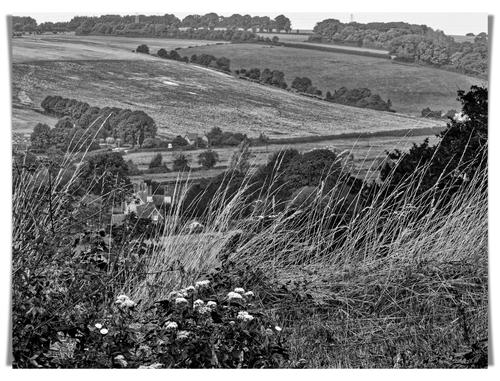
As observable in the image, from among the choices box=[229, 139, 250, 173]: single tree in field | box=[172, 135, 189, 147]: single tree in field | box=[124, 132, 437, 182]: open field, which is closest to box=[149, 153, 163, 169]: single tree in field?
box=[124, 132, 437, 182]: open field

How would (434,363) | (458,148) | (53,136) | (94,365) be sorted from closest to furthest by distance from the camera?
1. (94,365)
2. (434,363)
3. (53,136)
4. (458,148)

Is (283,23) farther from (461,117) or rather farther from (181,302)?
(181,302)

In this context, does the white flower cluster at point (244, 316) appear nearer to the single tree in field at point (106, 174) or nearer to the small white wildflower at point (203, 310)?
the small white wildflower at point (203, 310)

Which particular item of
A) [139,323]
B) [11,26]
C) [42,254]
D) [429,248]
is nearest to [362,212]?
[429,248]

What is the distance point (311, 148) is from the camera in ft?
19.9

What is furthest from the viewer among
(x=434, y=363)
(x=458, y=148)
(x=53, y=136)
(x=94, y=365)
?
(x=458, y=148)

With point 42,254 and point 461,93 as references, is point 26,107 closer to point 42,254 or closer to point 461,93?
point 42,254

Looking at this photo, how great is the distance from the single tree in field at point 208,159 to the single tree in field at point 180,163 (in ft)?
0.29

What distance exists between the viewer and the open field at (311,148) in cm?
594

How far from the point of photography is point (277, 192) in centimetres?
616

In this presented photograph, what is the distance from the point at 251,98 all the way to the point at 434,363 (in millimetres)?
2074

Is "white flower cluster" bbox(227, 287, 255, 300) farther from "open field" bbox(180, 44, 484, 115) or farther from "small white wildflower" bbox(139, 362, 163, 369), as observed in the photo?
"open field" bbox(180, 44, 484, 115)

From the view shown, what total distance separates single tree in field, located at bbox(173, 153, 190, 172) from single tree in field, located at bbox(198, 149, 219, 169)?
0.09 m

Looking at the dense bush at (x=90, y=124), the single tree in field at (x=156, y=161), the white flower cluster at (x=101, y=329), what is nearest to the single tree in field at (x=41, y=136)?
the dense bush at (x=90, y=124)
